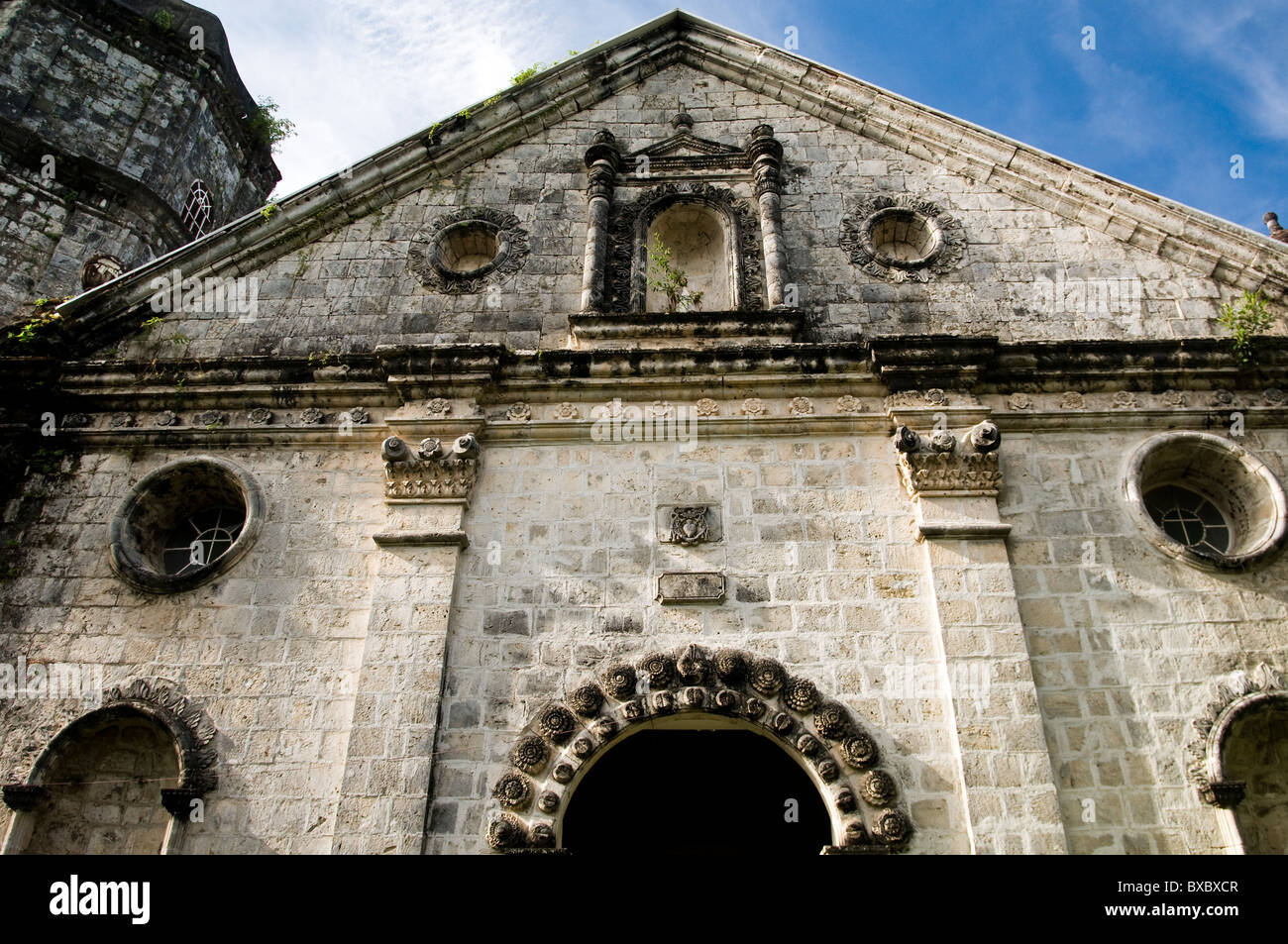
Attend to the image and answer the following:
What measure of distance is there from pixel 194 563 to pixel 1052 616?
6.91 meters

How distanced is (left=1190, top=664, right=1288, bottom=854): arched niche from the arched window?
13488 millimetres

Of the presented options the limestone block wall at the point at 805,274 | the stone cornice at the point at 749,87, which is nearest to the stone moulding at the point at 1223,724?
the limestone block wall at the point at 805,274

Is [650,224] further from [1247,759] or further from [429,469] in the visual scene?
[1247,759]

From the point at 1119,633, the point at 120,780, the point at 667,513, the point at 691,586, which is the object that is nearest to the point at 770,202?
Answer: the point at 667,513

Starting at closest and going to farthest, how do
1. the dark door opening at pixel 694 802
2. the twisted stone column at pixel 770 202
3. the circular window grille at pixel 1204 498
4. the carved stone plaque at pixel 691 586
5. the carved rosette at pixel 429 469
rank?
the carved stone plaque at pixel 691 586
the circular window grille at pixel 1204 498
the carved rosette at pixel 429 469
the dark door opening at pixel 694 802
the twisted stone column at pixel 770 202

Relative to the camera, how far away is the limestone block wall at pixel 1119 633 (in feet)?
20.6

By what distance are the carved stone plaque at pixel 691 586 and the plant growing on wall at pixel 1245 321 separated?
485 centimetres

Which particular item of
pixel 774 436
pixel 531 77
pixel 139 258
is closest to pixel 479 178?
pixel 531 77

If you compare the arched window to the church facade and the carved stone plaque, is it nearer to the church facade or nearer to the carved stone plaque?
the church facade

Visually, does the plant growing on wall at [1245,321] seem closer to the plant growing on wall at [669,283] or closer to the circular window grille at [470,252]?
the plant growing on wall at [669,283]

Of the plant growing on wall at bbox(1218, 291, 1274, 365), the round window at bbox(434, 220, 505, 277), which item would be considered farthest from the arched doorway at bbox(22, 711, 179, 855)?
the plant growing on wall at bbox(1218, 291, 1274, 365)

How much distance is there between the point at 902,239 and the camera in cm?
953

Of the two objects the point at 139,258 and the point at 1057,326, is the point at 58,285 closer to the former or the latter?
the point at 139,258

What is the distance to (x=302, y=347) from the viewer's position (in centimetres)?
884
